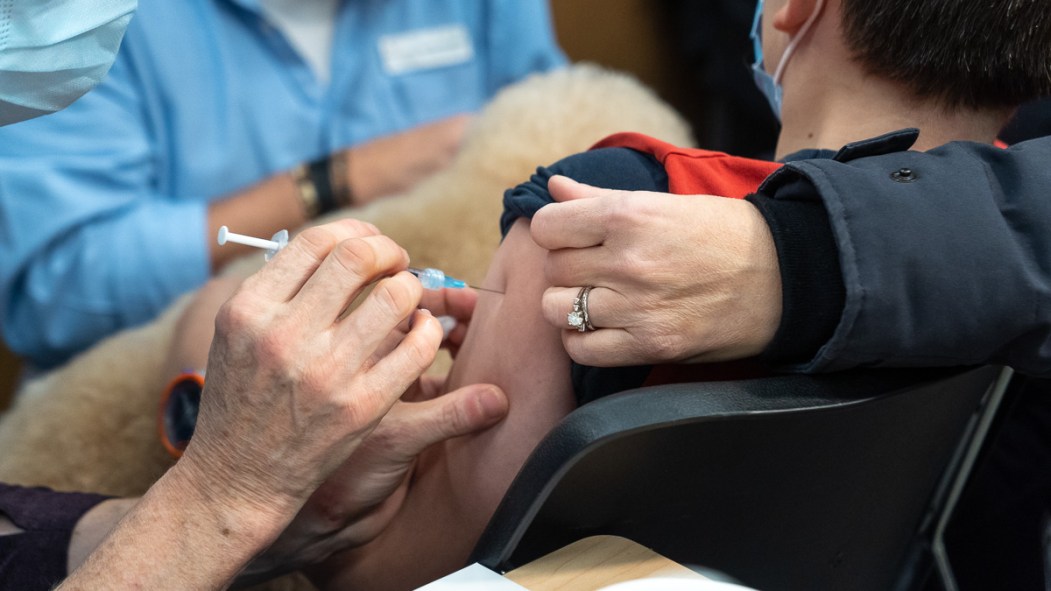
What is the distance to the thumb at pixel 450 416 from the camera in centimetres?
86

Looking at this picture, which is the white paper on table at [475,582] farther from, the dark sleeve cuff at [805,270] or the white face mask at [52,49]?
the white face mask at [52,49]

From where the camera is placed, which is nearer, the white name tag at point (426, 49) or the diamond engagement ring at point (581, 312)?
the diamond engagement ring at point (581, 312)

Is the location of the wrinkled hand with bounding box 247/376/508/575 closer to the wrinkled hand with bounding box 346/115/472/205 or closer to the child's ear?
the child's ear

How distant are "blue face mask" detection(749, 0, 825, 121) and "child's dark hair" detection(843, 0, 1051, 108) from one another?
0.19 feet

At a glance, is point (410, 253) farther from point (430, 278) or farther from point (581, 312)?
point (581, 312)

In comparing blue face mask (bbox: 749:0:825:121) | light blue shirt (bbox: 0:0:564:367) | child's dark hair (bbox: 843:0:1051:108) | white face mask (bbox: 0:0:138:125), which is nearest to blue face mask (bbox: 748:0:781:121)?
blue face mask (bbox: 749:0:825:121)

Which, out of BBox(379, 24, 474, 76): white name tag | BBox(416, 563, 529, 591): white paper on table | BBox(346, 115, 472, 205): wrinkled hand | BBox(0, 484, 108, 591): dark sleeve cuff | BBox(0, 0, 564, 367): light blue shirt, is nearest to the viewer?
BBox(416, 563, 529, 591): white paper on table

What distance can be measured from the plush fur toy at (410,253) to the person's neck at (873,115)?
0.48m

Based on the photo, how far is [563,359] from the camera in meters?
0.86

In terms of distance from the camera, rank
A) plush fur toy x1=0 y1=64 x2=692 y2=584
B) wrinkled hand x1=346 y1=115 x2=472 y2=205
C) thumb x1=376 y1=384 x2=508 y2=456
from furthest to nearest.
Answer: wrinkled hand x1=346 y1=115 x2=472 y2=205 < plush fur toy x1=0 y1=64 x2=692 y2=584 < thumb x1=376 y1=384 x2=508 y2=456

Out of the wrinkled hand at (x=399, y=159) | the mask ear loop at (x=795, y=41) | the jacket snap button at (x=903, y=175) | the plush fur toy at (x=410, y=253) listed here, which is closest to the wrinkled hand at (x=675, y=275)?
the jacket snap button at (x=903, y=175)

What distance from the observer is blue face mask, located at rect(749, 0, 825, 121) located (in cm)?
96

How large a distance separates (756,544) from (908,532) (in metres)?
0.28

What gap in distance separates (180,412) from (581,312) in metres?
0.70
